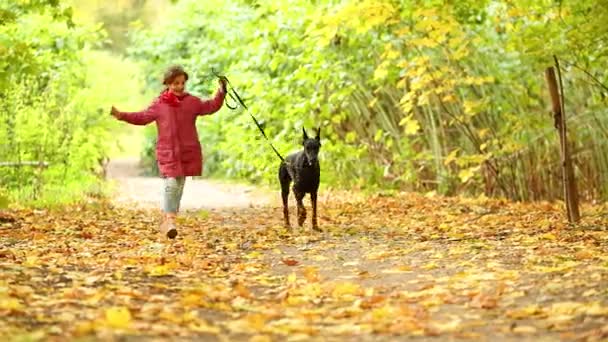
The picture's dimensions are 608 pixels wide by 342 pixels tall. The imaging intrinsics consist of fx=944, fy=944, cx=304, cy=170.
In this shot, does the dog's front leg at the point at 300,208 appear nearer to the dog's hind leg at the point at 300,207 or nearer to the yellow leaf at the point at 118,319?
the dog's hind leg at the point at 300,207

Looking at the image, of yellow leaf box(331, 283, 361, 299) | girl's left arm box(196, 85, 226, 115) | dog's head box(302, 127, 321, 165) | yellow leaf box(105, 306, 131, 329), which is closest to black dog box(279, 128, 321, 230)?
dog's head box(302, 127, 321, 165)

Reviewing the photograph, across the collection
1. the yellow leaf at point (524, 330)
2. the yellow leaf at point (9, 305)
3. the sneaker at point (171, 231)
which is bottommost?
the yellow leaf at point (524, 330)

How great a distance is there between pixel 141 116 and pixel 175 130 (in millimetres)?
387

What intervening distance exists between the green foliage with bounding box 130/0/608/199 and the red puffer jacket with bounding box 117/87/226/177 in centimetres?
174

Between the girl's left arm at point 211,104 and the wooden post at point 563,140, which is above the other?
the girl's left arm at point 211,104

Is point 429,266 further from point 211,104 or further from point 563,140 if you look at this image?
point 563,140

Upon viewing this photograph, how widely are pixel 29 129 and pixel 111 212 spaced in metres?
3.66

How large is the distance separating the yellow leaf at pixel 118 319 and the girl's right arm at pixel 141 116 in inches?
193

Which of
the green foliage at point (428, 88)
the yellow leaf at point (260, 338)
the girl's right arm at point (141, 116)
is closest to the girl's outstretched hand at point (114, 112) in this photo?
→ the girl's right arm at point (141, 116)

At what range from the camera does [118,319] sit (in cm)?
497

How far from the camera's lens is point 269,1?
1817 centimetres

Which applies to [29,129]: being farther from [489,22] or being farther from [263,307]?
[263,307]

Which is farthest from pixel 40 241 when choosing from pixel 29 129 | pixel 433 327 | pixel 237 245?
pixel 29 129

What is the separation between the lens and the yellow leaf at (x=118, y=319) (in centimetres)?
491
